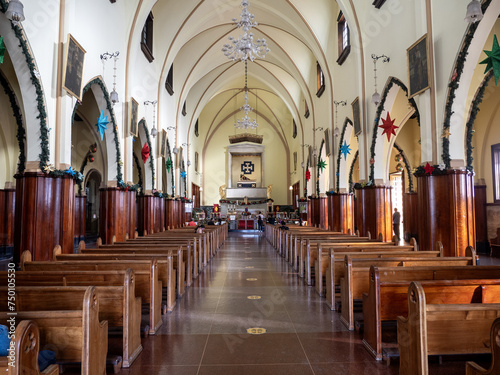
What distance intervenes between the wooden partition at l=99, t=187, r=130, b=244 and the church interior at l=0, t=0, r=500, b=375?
0.05 m

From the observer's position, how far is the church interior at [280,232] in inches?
127

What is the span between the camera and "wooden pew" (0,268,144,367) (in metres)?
3.48

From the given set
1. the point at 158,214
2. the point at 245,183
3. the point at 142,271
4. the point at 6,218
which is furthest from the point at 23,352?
the point at 245,183

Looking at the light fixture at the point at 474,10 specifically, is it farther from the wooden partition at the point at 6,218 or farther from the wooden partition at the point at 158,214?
the wooden partition at the point at 6,218

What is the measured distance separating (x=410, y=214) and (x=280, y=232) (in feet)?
23.1

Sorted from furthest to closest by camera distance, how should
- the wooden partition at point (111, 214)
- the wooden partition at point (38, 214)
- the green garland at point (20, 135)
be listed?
the wooden partition at point (111, 214)
the green garland at point (20, 135)
the wooden partition at point (38, 214)

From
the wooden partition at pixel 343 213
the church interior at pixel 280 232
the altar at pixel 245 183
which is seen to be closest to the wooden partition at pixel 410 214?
the church interior at pixel 280 232

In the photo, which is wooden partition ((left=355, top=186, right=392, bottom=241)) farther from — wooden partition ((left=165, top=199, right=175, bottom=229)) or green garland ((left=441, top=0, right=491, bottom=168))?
wooden partition ((left=165, top=199, right=175, bottom=229))

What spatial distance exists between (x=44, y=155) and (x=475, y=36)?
8.02 metres

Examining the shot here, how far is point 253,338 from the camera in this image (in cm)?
412

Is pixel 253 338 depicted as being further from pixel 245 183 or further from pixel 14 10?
pixel 245 183

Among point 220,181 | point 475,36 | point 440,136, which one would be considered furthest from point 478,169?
point 220,181

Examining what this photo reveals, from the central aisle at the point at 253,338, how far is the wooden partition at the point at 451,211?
2.81 m

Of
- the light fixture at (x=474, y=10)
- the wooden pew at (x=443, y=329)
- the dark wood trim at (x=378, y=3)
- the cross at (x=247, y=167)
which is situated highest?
the dark wood trim at (x=378, y=3)
